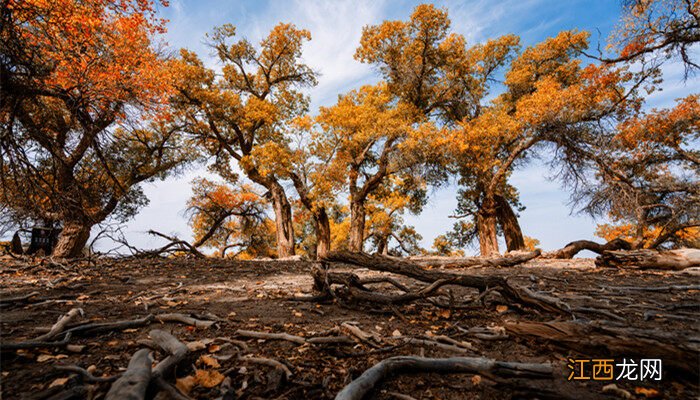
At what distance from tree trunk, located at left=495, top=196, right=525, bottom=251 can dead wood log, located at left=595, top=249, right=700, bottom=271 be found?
32.2 feet

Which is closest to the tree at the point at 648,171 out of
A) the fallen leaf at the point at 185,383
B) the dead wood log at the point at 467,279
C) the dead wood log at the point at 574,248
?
the dead wood log at the point at 574,248

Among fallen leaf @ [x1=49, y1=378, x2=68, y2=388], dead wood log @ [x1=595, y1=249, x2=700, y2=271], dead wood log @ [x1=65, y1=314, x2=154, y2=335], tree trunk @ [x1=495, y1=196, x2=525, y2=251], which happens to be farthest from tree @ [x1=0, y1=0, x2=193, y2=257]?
tree trunk @ [x1=495, y1=196, x2=525, y2=251]

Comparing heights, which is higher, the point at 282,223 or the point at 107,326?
the point at 282,223

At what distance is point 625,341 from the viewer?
197cm

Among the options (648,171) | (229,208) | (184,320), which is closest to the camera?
(184,320)

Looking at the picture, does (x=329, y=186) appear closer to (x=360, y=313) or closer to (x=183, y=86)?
(x=183, y=86)

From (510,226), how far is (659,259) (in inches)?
419

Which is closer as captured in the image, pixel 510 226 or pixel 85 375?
pixel 85 375

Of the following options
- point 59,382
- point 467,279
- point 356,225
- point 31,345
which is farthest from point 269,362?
point 356,225

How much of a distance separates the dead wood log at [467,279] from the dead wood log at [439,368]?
65.5 inches

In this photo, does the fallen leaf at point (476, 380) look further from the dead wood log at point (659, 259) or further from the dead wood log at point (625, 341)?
the dead wood log at point (659, 259)

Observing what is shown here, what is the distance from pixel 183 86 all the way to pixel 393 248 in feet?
50.8

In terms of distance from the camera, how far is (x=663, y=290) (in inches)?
174

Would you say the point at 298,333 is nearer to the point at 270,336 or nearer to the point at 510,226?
the point at 270,336
